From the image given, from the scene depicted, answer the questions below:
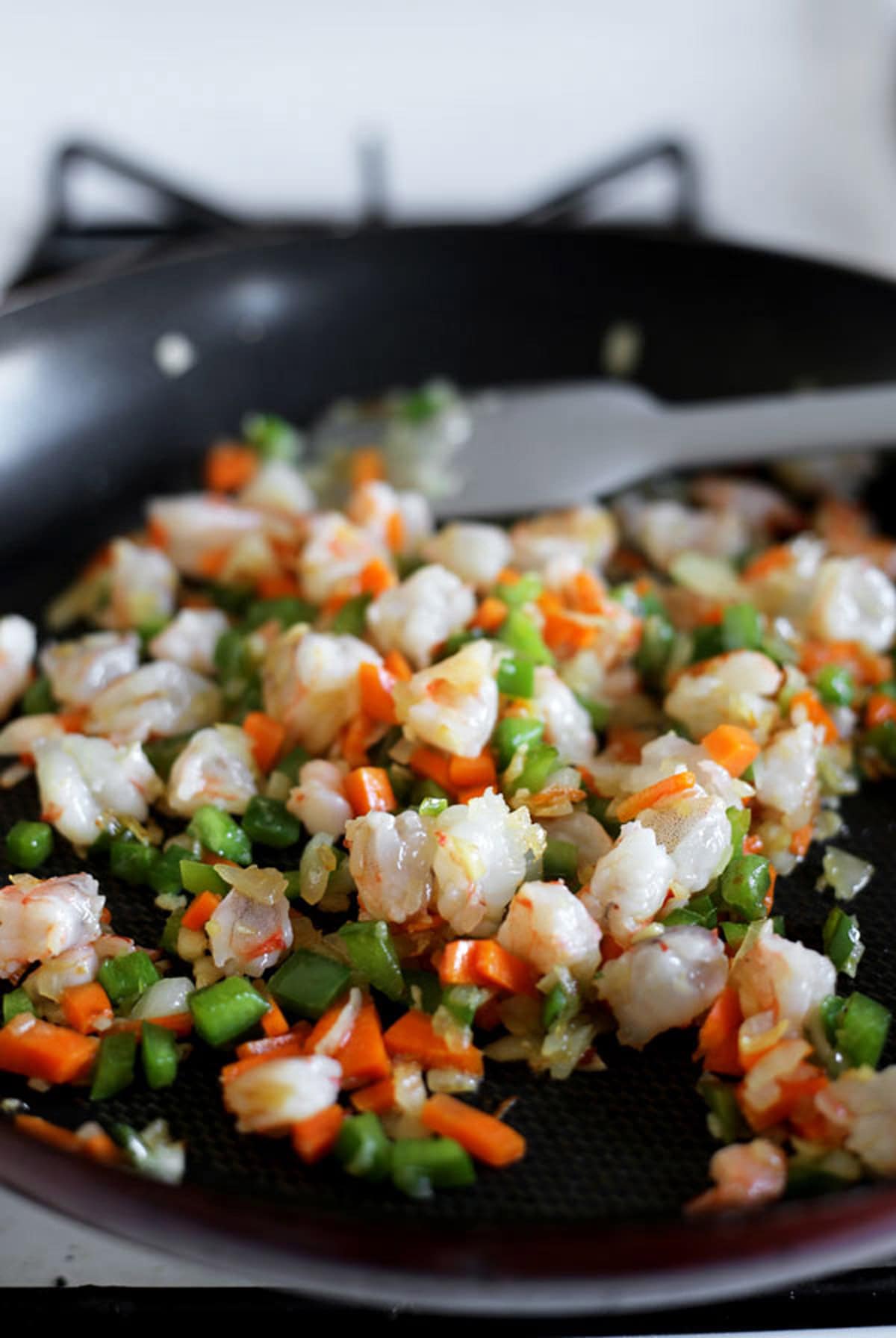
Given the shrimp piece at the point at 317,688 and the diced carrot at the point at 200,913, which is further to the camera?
the shrimp piece at the point at 317,688

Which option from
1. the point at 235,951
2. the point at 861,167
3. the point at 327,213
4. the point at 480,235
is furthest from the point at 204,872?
the point at 861,167

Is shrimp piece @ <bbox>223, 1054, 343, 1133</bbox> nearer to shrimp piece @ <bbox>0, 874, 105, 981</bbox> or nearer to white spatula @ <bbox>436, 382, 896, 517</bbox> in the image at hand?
shrimp piece @ <bbox>0, 874, 105, 981</bbox>

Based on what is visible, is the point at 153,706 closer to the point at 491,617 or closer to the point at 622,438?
the point at 491,617

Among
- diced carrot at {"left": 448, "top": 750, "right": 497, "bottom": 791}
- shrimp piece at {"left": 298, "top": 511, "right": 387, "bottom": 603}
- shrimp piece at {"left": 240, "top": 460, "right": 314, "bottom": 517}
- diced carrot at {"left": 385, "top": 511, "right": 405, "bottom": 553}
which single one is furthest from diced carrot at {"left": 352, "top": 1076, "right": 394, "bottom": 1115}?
shrimp piece at {"left": 240, "top": 460, "right": 314, "bottom": 517}

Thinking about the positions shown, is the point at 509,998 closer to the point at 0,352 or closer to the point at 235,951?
the point at 235,951

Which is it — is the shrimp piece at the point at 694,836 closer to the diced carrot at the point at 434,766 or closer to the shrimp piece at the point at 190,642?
the diced carrot at the point at 434,766

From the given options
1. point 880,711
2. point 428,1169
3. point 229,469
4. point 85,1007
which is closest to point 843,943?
point 880,711

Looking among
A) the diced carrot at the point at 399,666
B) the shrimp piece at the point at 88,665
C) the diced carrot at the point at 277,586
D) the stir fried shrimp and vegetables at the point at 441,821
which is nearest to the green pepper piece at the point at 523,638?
the stir fried shrimp and vegetables at the point at 441,821
